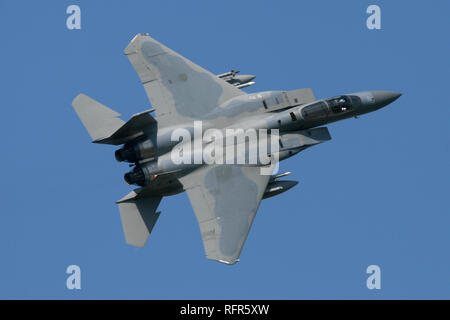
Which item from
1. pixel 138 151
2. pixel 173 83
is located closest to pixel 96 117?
pixel 138 151

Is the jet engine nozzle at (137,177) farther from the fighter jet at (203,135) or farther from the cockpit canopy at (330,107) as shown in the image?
the cockpit canopy at (330,107)

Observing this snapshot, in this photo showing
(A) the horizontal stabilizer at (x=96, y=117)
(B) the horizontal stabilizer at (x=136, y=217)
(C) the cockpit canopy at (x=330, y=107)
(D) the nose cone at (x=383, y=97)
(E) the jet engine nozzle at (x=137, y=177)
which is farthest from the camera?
(D) the nose cone at (x=383, y=97)

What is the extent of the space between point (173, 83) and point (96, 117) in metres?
2.44

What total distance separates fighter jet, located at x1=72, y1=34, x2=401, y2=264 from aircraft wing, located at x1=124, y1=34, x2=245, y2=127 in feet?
0.09

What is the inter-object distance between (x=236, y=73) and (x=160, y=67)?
2325 millimetres

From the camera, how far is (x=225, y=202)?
25.6 metres

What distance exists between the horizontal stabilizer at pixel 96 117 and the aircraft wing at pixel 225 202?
2.44m

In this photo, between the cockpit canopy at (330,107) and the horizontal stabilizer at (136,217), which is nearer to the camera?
the horizontal stabilizer at (136,217)

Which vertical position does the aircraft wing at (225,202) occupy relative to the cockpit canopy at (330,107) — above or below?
below

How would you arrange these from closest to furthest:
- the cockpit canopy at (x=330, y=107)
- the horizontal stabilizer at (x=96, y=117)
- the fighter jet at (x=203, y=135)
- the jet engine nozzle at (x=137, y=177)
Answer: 1. the fighter jet at (x=203, y=135)
2. the jet engine nozzle at (x=137, y=177)
3. the horizontal stabilizer at (x=96, y=117)
4. the cockpit canopy at (x=330, y=107)

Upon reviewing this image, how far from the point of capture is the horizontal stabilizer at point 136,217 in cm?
2619

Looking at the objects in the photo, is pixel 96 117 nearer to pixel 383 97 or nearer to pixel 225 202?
pixel 225 202

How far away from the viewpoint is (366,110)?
27328 mm

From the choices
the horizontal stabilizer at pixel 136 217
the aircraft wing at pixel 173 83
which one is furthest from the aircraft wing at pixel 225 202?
the aircraft wing at pixel 173 83
